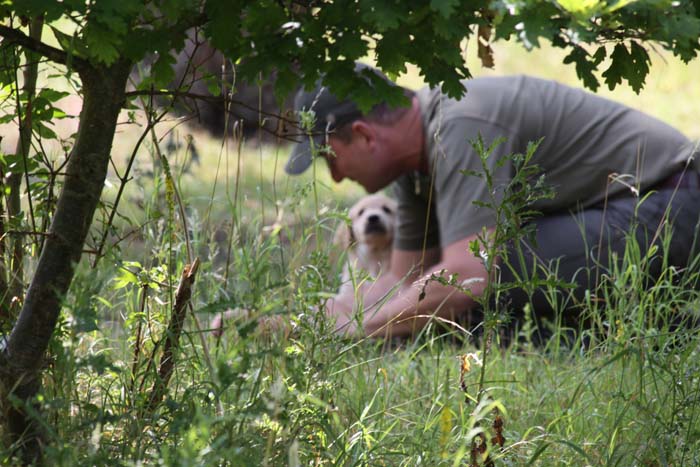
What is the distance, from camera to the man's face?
429cm

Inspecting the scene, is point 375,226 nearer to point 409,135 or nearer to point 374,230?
point 374,230

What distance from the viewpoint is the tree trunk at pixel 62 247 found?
1854 mm

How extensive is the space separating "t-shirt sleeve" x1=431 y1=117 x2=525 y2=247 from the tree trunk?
2083 millimetres

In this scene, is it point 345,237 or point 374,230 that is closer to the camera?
point 345,237

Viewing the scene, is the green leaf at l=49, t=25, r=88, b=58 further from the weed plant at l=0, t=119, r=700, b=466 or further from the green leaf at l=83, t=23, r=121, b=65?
the weed plant at l=0, t=119, r=700, b=466

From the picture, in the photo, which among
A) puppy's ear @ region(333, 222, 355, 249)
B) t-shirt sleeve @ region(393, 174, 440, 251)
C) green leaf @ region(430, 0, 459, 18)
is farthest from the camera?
t-shirt sleeve @ region(393, 174, 440, 251)

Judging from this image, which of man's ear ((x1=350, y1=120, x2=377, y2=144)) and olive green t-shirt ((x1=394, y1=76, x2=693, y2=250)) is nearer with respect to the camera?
olive green t-shirt ((x1=394, y1=76, x2=693, y2=250))

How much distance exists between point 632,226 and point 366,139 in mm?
1881

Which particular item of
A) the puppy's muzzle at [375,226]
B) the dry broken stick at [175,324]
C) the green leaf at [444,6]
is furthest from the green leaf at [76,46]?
the puppy's muzzle at [375,226]

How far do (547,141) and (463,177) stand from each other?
1.58 ft

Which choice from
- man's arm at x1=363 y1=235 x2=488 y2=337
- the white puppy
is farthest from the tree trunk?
the white puppy

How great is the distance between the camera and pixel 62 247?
1.87 m

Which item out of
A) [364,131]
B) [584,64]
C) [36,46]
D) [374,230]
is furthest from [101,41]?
[374,230]

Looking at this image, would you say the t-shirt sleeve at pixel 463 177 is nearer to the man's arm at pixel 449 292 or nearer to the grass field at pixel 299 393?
the man's arm at pixel 449 292
